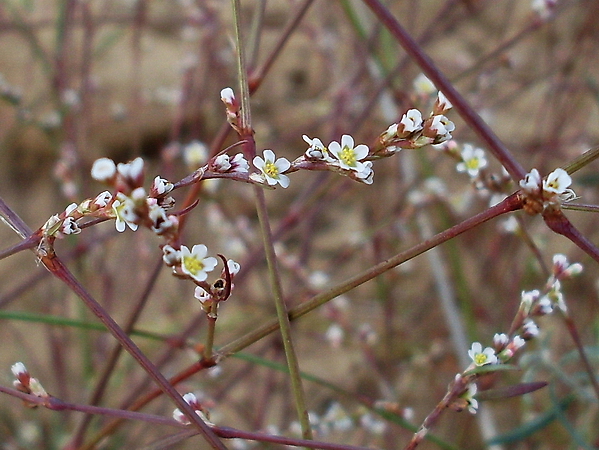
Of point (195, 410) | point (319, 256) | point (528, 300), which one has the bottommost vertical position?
point (195, 410)

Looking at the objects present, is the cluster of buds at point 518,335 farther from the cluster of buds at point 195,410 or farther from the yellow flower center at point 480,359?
the cluster of buds at point 195,410

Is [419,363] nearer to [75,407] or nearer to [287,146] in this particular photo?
[287,146]

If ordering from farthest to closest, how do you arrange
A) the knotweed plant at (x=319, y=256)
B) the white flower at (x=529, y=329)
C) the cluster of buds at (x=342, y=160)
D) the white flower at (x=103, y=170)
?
the knotweed plant at (x=319, y=256)
the white flower at (x=529, y=329)
the cluster of buds at (x=342, y=160)
the white flower at (x=103, y=170)

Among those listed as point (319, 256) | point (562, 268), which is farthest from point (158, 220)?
point (319, 256)

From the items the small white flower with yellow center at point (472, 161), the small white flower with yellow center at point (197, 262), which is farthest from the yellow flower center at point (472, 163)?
the small white flower with yellow center at point (197, 262)

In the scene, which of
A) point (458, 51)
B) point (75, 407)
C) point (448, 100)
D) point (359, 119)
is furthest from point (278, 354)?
point (458, 51)

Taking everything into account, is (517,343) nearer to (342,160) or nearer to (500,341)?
(500,341)

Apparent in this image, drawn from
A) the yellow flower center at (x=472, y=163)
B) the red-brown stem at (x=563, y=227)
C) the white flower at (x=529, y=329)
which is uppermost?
the yellow flower center at (x=472, y=163)
